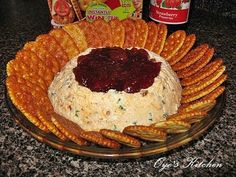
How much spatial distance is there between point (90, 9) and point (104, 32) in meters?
0.33

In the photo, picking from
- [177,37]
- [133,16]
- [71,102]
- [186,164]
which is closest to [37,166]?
[71,102]

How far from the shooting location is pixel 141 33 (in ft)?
5.12

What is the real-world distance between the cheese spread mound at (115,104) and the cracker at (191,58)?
0.15 m

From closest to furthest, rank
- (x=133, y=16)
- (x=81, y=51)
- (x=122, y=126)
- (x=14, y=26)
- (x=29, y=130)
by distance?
1. (x=29, y=130)
2. (x=122, y=126)
3. (x=81, y=51)
4. (x=133, y=16)
5. (x=14, y=26)

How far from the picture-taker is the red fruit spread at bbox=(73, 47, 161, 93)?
1.23m

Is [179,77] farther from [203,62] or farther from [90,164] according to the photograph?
[90,164]

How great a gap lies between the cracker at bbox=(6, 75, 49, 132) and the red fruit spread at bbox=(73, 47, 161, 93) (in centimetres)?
18

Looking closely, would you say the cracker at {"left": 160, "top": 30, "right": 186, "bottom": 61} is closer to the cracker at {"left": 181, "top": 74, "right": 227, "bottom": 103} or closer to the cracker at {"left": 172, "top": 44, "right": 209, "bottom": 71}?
the cracker at {"left": 172, "top": 44, "right": 209, "bottom": 71}

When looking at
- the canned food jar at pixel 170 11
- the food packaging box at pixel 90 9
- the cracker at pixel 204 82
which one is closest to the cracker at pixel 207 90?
the cracker at pixel 204 82

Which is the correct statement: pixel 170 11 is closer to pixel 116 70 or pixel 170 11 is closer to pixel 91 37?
pixel 91 37

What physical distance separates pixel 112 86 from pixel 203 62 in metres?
0.40

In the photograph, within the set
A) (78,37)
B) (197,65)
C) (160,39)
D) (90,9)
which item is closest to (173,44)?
(160,39)

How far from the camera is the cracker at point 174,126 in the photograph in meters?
1.06

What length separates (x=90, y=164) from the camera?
1162 millimetres
